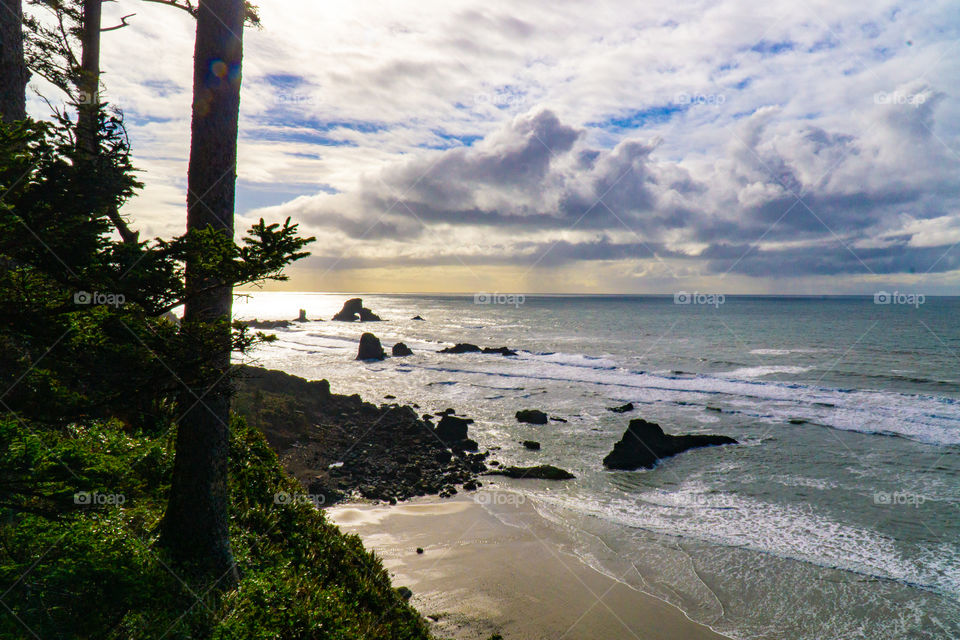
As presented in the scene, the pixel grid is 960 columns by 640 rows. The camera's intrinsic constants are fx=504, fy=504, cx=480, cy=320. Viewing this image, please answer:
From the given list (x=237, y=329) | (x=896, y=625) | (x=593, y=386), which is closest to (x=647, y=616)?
(x=896, y=625)

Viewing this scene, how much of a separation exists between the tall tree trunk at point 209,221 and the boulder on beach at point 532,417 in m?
23.4

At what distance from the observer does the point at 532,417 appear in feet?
96.2

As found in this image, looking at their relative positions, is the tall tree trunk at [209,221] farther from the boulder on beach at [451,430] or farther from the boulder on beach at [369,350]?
the boulder on beach at [369,350]

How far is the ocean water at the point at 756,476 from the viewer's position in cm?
1167

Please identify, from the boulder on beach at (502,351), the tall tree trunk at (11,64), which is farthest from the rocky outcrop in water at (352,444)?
the boulder on beach at (502,351)

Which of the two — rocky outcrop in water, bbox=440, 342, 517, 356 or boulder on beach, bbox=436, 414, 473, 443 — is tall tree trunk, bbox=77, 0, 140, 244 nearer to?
boulder on beach, bbox=436, 414, 473, 443

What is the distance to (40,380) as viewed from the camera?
5.12 metres

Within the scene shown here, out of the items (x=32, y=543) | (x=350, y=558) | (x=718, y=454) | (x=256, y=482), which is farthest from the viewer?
(x=718, y=454)

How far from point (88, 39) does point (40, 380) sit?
9.69 meters

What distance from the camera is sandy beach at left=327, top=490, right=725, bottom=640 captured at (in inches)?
396

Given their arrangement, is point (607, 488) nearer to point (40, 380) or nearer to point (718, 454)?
point (718, 454)

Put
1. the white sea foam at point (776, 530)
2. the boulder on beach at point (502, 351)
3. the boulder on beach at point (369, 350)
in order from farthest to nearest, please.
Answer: the boulder on beach at point (502, 351), the boulder on beach at point (369, 350), the white sea foam at point (776, 530)

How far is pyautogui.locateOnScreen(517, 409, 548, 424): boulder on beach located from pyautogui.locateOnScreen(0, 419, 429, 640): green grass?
21139 mm

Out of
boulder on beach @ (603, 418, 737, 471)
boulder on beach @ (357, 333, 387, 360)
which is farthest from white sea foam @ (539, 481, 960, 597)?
boulder on beach @ (357, 333, 387, 360)
